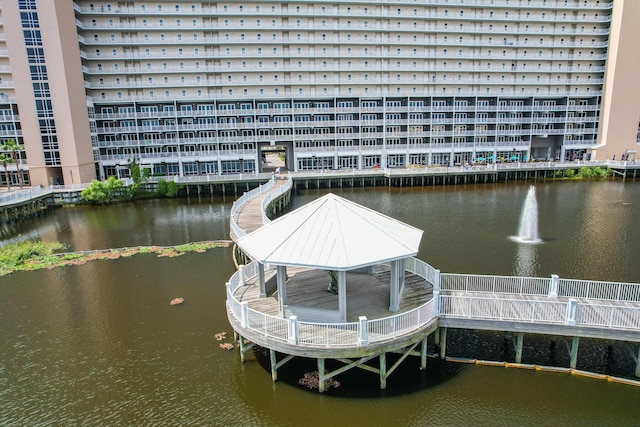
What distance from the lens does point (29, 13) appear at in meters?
51.8

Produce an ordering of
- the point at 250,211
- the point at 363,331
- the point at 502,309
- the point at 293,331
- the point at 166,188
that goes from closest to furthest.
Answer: the point at 363,331, the point at 293,331, the point at 502,309, the point at 250,211, the point at 166,188

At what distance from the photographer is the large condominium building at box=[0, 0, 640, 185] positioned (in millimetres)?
64125

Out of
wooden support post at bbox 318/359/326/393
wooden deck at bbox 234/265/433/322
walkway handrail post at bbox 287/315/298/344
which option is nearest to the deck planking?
wooden deck at bbox 234/265/433/322

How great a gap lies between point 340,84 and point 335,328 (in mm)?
61171

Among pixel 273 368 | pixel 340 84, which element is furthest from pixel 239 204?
pixel 340 84

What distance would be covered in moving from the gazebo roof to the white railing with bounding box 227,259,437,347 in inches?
72.7

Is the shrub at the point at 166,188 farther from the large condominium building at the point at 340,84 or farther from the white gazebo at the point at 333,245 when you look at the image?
the white gazebo at the point at 333,245

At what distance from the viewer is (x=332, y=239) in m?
14.2

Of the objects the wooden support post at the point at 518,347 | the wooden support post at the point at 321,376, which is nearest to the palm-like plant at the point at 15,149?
the wooden support post at the point at 321,376

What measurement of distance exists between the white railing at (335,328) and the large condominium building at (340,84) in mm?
52861

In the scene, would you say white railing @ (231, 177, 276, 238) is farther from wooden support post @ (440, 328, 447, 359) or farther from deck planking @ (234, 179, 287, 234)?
wooden support post @ (440, 328, 447, 359)

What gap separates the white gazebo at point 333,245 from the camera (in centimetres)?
1362

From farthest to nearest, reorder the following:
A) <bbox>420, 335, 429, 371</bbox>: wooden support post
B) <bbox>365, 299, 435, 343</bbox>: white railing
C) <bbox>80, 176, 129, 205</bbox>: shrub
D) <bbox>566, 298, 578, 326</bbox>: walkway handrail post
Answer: <bbox>80, 176, 129, 205</bbox>: shrub < <bbox>420, 335, 429, 371</bbox>: wooden support post < <bbox>566, 298, 578, 326</bbox>: walkway handrail post < <bbox>365, 299, 435, 343</bbox>: white railing

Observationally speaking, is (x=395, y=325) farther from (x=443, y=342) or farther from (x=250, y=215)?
(x=250, y=215)
